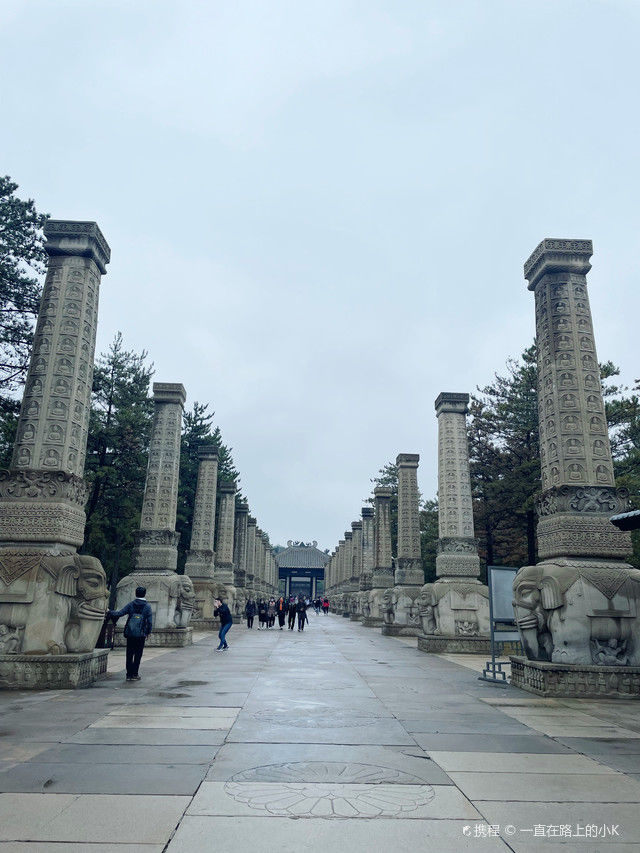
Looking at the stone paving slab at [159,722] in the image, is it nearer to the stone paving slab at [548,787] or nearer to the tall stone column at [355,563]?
the stone paving slab at [548,787]

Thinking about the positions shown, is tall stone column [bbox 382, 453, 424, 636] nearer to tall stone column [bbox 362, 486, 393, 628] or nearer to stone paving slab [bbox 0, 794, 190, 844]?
tall stone column [bbox 362, 486, 393, 628]

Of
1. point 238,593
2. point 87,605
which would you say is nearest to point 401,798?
point 87,605

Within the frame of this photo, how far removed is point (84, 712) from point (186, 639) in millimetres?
11606

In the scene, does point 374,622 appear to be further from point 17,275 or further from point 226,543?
point 17,275

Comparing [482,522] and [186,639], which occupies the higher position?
[482,522]

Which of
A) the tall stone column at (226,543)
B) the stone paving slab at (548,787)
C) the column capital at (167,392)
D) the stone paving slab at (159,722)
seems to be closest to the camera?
the stone paving slab at (548,787)

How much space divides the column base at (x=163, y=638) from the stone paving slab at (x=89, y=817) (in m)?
14.4

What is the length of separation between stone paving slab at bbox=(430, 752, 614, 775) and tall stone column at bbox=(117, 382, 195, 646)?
1384cm

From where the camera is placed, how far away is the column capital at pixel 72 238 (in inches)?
480

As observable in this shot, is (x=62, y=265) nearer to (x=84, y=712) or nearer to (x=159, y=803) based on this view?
(x=84, y=712)

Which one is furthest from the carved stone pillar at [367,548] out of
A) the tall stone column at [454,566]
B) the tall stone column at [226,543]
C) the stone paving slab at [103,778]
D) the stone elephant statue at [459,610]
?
the stone paving slab at [103,778]

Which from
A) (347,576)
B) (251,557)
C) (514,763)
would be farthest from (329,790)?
(347,576)

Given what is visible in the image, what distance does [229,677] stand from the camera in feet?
38.5

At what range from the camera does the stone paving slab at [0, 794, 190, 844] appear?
12.3 feet
